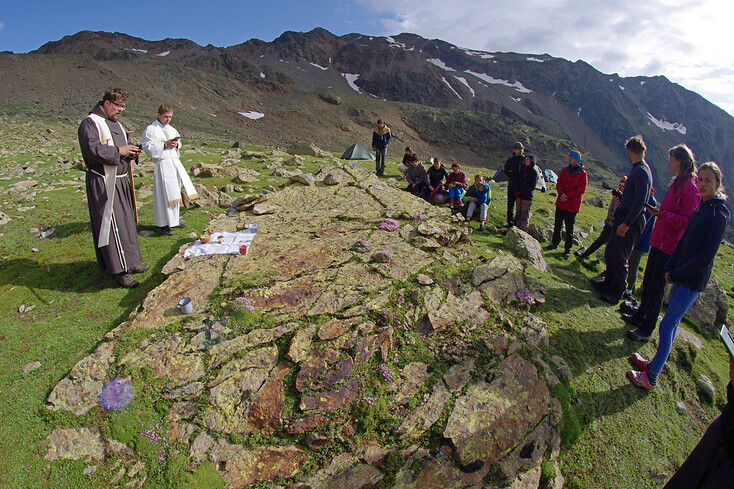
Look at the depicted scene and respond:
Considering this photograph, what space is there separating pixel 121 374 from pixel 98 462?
0.86m

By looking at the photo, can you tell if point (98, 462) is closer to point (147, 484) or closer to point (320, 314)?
point (147, 484)

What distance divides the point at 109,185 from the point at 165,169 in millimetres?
1855

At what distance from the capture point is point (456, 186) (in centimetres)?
1073

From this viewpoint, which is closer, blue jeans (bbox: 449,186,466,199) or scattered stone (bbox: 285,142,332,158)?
blue jeans (bbox: 449,186,466,199)

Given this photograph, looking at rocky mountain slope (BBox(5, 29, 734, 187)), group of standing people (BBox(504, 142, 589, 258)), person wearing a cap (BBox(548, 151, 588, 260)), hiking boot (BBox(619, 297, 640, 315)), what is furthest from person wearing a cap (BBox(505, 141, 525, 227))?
rocky mountain slope (BBox(5, 29, 734, 187))

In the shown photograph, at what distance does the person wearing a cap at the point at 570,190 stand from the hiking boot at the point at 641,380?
469 centimetres

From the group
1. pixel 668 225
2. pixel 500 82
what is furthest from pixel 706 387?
pixel 500 82

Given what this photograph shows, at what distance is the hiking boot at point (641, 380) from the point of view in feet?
15.5

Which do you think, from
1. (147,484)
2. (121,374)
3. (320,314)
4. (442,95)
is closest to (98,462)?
(147,484)

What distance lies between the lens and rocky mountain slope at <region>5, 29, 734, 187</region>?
51.8 m

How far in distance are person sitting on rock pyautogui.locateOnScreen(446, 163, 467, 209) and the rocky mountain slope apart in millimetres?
38361

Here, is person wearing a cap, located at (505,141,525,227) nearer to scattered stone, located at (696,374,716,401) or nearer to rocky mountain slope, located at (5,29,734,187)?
scattered stone, located at (696,374,716,401)

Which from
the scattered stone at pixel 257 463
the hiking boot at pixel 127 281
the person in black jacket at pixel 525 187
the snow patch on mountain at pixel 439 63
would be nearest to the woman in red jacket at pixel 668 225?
the person in black jacket at pixel 525 187

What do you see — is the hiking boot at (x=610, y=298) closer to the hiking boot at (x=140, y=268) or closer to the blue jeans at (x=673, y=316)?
the blue jeans at (x=673, y=316)
